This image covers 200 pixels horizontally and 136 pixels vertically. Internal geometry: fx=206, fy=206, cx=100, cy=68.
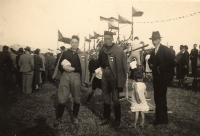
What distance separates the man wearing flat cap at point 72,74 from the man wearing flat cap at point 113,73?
0.53 meters

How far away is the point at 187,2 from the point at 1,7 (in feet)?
16.3

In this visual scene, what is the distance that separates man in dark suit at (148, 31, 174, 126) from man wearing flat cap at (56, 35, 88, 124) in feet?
5.24

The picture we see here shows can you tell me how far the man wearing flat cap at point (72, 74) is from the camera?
14.8 feet

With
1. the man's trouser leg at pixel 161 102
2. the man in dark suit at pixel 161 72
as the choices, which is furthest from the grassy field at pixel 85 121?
the man in dark suit at pixel 161 72

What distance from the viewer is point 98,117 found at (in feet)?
16.6

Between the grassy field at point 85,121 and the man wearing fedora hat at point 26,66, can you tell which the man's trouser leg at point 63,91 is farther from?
the man wearing fedora hat at point 26,66

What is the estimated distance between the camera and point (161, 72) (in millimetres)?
4336

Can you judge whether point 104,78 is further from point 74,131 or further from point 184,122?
point 184,122

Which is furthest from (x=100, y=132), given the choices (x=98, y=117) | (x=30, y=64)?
(x=30, y=64)

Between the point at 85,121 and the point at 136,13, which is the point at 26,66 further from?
the point at 136,13

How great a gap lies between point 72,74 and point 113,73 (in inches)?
36.0

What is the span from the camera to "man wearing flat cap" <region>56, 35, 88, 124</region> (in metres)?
4.50

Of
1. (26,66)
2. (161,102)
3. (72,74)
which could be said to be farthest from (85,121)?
(26,66)

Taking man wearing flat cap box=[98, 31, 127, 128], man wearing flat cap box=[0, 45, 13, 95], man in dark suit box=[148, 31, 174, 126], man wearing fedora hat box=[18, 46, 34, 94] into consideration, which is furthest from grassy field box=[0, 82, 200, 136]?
man wearing fedora hat box=[18, 46, 34, 94]
